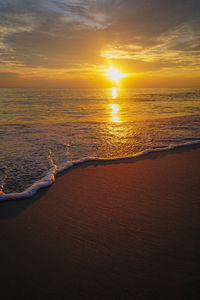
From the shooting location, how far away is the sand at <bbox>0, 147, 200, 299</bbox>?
A: 1.83 meters

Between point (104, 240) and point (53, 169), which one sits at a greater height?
point (53, 169)

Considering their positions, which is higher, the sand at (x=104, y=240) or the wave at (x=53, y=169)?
the wave at (x=53, y=169)

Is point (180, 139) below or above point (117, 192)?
above

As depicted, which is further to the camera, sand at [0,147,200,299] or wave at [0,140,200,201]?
wave at [0,140,200,201]

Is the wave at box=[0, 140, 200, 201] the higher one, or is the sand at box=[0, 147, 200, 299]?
the wave at box=[0, 140, 200, 201]

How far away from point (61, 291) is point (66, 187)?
6.59ft

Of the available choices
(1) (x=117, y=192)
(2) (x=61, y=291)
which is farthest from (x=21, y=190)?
(2) (x=61, y=291)

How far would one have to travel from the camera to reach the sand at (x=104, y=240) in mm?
1830

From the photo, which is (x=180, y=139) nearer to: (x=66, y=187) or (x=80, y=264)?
(x=66, y=187)

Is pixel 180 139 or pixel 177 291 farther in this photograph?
A: pixel 180 139

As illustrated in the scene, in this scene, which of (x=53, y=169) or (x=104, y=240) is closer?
(x=104, y=240)

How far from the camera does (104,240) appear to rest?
2.36m

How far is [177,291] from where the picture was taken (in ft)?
5.81

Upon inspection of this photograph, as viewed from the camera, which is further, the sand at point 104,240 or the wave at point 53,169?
the wave at point 53,169
